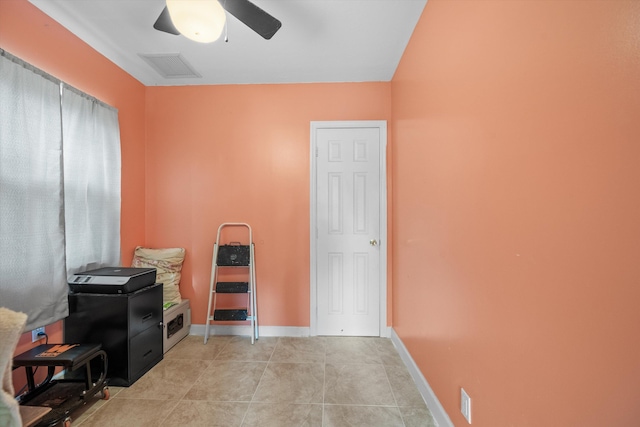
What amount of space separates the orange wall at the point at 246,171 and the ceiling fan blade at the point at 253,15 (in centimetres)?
128

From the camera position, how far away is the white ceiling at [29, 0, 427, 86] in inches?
70.1

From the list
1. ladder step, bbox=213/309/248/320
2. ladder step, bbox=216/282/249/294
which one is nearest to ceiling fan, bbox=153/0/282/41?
ladder step, bbox=216/282/249/294

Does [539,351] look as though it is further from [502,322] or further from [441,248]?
[441,248]

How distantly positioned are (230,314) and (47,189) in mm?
1792

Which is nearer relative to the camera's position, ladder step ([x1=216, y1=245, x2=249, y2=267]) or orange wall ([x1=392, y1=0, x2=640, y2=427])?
orange wall ([x1=392, y1=0, x2=640, y2=427])

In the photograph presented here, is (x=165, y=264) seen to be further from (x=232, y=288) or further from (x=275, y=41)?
(x=275, y=41)

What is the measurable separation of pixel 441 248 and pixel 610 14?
3.79 feet

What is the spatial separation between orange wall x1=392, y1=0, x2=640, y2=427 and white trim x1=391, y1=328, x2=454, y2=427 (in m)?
0.07

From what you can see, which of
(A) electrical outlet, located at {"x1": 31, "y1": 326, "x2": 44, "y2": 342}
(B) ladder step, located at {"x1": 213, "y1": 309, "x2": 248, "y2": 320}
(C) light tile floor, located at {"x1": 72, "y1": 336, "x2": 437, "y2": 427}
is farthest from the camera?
(B) ladder step, located at {"x1": 213, "y1": 309, "x2": 248, "y2": 320}

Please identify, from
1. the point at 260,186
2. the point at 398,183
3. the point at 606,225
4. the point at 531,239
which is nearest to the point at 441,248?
the point at 531,239

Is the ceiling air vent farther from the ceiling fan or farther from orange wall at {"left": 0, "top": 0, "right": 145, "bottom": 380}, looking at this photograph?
the ceiling fan

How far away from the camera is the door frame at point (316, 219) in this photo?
8.84 feet

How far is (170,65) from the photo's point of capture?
245 cm

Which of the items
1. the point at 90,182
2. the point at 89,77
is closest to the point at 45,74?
the point at 89,77
